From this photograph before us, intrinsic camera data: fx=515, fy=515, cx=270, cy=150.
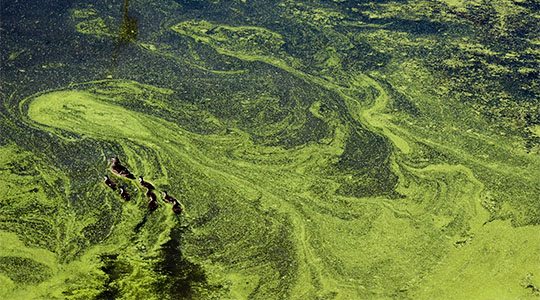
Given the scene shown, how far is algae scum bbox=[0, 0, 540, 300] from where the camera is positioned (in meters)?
2.30

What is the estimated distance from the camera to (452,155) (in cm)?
301

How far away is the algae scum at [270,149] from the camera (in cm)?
230

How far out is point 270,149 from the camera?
2932 millimetres

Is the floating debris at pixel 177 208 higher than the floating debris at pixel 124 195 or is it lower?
lower

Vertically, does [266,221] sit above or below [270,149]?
below

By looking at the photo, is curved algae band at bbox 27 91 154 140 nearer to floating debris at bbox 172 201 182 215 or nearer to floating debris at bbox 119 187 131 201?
floating debris at bbox 119 187 131 201

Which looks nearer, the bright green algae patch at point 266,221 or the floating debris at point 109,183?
the bright green algae patch at point 266,221

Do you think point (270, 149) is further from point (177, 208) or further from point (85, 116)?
point (85, 116)

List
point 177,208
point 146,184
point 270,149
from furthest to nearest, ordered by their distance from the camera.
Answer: point 270,149, point 146,184, point 177,208

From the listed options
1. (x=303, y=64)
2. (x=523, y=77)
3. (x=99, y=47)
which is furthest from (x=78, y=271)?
(x=523, y=77)

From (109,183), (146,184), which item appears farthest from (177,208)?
(109,183)

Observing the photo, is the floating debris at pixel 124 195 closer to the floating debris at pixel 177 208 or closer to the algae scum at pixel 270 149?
the algae scum at pixel 270 149

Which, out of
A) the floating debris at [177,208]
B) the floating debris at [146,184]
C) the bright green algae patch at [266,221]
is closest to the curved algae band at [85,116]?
the bright green algae patch at [266,221]

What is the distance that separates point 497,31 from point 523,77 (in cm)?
62
